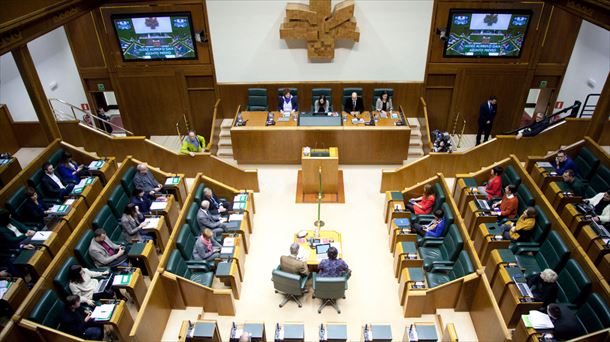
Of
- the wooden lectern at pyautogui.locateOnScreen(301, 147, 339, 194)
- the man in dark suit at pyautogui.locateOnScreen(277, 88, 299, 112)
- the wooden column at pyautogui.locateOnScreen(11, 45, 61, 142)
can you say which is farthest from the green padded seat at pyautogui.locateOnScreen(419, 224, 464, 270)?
the wooden column at pyautogui.locateOnScreen(11, 45, 61, 142)

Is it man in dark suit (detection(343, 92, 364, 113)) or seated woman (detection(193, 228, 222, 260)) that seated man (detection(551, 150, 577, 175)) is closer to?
man in dark suit (detection(343, 92, 364, 113))

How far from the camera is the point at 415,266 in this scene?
6.68 m

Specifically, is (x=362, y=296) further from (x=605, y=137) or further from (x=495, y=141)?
(x=605, y=137)

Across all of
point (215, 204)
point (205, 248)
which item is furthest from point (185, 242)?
point (215, 204)

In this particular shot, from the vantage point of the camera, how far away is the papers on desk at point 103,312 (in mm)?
5527

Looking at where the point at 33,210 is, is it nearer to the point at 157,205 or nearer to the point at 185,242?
the point at 157,205

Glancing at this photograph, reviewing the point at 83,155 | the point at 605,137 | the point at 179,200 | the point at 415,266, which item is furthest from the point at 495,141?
the point at 83,155

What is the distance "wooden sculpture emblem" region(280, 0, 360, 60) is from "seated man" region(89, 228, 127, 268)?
6.19 m

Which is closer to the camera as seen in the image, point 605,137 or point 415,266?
point 415,266

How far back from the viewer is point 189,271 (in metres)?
6.70

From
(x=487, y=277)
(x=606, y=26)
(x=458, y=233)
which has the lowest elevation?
(x=487, y=277)

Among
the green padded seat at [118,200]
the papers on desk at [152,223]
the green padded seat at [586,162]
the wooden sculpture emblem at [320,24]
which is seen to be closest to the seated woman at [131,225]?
the papers on desk at [152,223]

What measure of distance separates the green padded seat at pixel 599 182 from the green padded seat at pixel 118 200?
28.6ft

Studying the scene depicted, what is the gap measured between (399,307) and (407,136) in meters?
4.17
